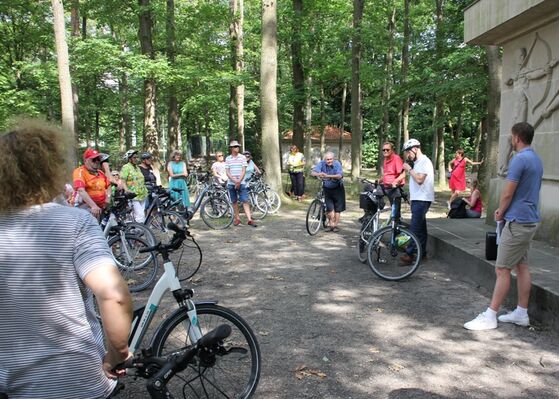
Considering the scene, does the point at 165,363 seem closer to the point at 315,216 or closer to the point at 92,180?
the point at 92,180

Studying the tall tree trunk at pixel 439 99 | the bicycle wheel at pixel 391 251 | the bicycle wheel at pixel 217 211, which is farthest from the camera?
the tall tree trunk at pixel 439 99

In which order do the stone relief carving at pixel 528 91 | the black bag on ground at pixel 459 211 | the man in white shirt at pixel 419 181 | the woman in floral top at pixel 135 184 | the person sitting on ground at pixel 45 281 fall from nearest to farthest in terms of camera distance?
1. the person sitting on ground at pixel 45 281
2. the man in white shirt at pixel 419 181
3. the stone relief carving at pixel 528 91
4. the woman in floral top at pixel 135 184
5. the black bag on ground at pixel 459 211

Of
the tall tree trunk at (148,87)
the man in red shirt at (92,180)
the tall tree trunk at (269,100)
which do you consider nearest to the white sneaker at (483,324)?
the man in red shirt at (92,180)

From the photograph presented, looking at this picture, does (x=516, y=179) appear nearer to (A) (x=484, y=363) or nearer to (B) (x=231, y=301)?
(A) (x=484, y=363)

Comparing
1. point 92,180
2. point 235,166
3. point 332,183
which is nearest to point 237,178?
point 235,166

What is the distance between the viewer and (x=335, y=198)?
32.9ft

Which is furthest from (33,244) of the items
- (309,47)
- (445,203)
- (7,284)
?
(309,47)

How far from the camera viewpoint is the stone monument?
23.5 ft

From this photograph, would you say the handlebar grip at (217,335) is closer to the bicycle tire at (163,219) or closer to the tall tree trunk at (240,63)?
the bicycle tire at (163,219)

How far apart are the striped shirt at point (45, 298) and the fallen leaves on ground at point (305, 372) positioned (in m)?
2.34

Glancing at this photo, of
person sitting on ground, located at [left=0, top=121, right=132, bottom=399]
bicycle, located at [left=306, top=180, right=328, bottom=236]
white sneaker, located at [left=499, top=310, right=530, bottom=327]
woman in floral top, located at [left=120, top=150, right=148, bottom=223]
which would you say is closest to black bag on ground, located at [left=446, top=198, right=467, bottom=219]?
bicycle, located at [left=306, top=180, right=328, bottom=236]

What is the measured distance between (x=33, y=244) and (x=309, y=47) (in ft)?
66.2

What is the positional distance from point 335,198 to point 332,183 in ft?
1.20

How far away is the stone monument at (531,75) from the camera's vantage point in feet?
23.5
